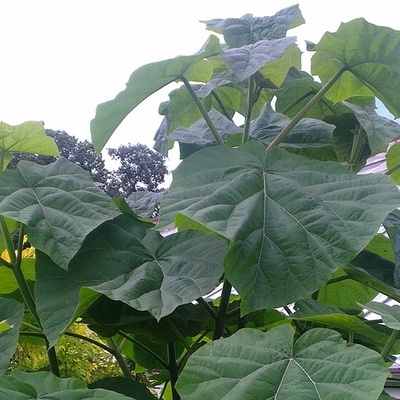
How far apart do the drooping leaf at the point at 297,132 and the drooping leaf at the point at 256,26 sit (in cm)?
11

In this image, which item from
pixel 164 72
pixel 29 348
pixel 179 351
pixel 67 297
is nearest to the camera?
pixel 67 297

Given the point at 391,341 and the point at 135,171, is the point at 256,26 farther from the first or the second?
the point at 135,171

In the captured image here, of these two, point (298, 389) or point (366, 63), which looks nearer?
point (298, 389)

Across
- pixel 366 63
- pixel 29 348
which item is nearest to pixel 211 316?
pixel 366 63

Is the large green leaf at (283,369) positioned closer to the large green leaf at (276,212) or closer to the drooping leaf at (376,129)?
the large green leaf at (276,212)

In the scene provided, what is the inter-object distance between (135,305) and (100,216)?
0.42 feet

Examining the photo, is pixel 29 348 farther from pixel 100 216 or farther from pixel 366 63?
pixel 366 63

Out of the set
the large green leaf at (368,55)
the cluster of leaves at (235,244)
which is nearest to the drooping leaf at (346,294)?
the cluster of leaves at (235,244)

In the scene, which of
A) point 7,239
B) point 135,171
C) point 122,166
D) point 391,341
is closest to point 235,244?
point 391,341

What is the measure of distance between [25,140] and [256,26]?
1.12 feet

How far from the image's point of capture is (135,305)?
50 centimetres

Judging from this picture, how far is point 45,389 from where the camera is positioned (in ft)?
1.57

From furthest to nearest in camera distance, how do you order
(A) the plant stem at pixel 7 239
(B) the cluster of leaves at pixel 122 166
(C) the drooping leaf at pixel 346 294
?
1. (B) the cluster of leaves at pixel 122 166
2. (C) the drooping leaf at pixel 346 294
3. (A) the plant stem at pixel 7 239

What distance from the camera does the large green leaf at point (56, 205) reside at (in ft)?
1.82
